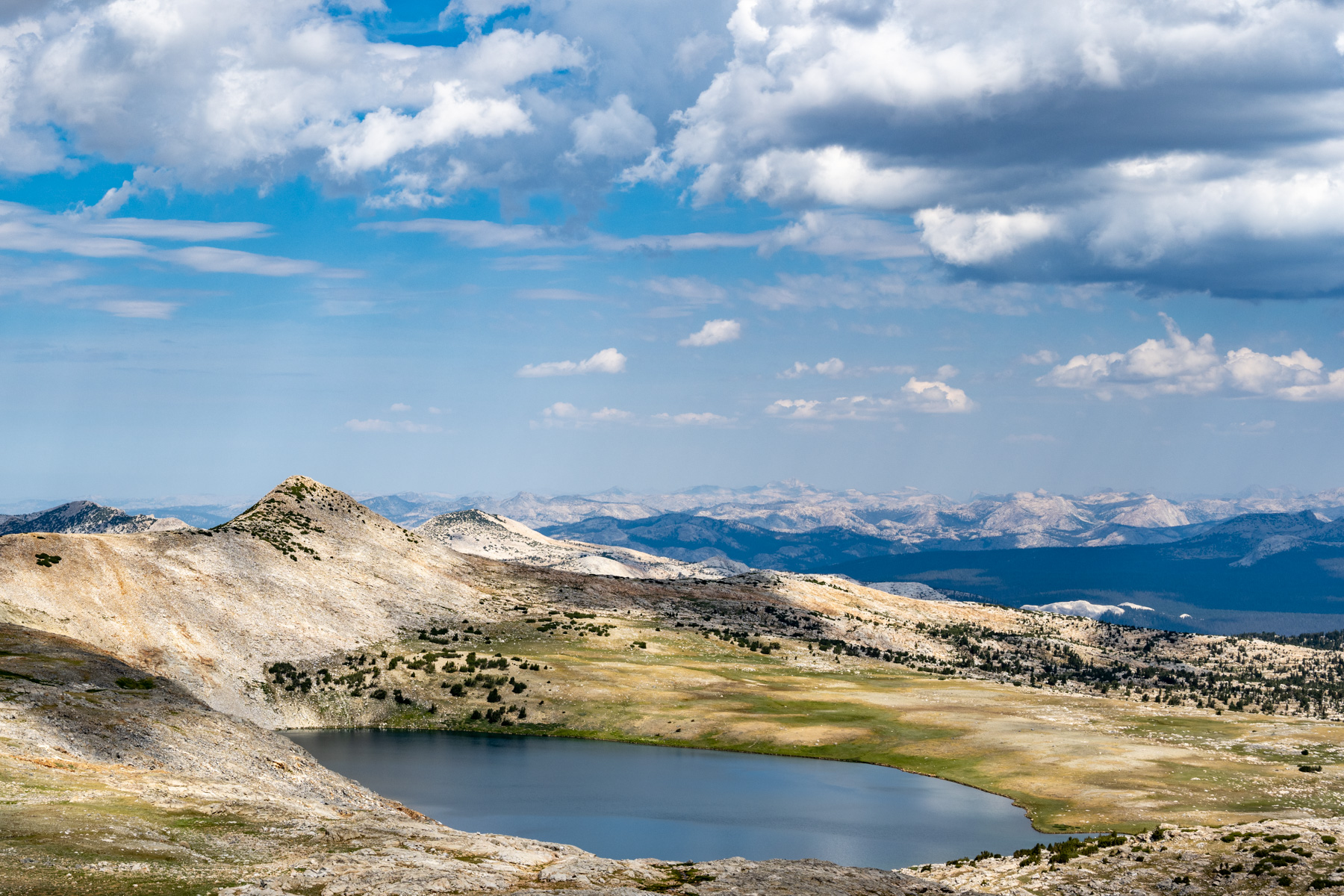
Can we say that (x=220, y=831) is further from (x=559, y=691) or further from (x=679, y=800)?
(x=559, y=691)

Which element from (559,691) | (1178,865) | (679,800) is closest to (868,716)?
(559,691)

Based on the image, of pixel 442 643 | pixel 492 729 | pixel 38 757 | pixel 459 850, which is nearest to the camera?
pixel 459 850

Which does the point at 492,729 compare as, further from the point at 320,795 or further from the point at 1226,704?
the point at 1226,704

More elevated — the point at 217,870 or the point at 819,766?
the point at 217,870

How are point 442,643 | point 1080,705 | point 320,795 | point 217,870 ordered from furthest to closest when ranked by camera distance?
point 442,643 < point 1080,705 < point 320,795 < point 217,870

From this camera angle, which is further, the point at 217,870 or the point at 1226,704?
the point at 1226,704

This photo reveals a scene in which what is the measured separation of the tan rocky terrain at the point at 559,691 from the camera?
87.1 m

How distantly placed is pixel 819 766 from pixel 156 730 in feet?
220

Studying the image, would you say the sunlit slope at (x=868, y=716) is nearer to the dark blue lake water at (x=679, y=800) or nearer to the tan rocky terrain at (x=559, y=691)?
the tan rocky terrain at (x=559, y=691)

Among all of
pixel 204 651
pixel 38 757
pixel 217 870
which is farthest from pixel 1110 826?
pixel 204 651

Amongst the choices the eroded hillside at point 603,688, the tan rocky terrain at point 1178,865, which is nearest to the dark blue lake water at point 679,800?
the eroded hillside at point 603,688

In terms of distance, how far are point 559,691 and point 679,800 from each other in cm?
5039

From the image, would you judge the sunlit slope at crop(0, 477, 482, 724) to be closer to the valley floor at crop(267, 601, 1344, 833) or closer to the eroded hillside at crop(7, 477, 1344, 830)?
the eroded hillside at crop(7, 477, 1344, 830)

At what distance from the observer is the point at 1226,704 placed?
171625mm
